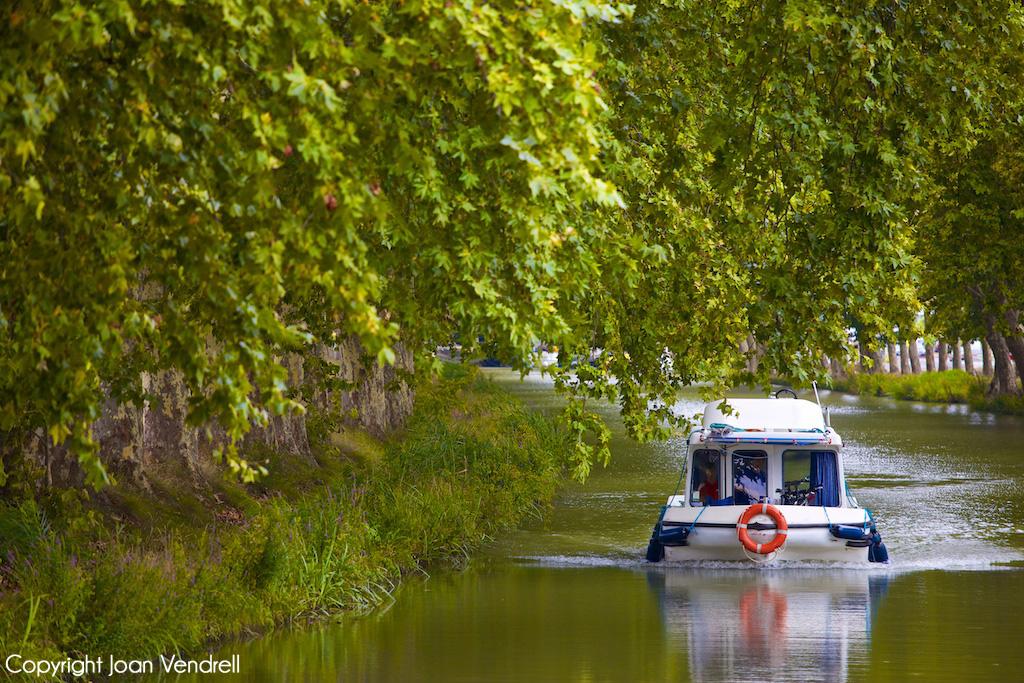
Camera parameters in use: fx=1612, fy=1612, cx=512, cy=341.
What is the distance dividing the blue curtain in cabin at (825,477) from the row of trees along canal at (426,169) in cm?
532

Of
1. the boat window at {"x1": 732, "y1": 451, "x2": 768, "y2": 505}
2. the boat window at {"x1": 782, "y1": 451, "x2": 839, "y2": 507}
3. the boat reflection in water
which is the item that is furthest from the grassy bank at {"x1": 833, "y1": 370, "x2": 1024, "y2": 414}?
the boat reflection in water

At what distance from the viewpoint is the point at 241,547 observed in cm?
1554

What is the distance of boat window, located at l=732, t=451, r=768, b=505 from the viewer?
75.9 ft

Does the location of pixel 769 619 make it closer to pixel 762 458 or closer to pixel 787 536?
pixel 787 536

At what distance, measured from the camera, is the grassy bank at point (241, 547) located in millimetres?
12742

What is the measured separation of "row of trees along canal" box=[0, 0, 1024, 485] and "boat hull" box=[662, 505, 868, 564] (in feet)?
13.6

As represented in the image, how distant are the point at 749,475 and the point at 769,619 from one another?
580 cm

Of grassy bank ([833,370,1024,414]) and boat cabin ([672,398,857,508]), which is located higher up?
grassy bank ([833,370,1024,414])

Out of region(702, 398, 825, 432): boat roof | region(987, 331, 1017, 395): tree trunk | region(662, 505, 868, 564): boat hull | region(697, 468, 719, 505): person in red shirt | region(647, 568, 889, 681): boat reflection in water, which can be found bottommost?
region(647, 568, 889, 681): boat reflection in water

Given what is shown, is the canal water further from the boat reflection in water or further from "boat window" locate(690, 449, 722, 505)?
"boat window" locate(690, 449, 722, 505)

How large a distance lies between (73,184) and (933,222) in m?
29.0

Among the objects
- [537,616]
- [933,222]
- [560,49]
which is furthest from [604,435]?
[933,222]

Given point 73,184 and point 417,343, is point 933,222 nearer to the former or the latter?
point 417,343

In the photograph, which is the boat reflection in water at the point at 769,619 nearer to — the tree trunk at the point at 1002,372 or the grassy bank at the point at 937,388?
the tree trunk at the point at 1002,372
